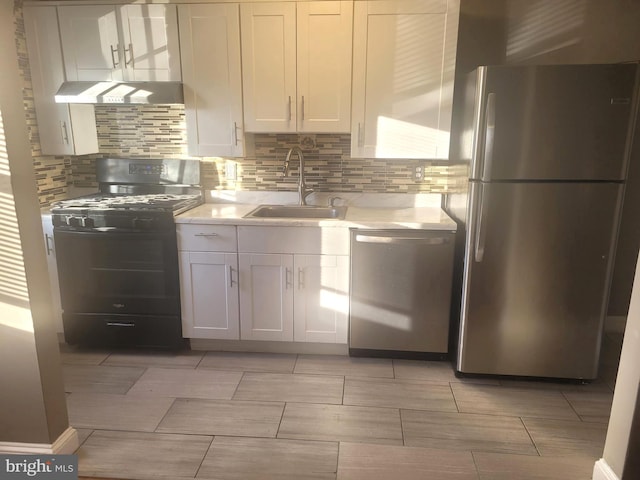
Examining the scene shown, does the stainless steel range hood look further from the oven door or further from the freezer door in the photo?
the freezer door

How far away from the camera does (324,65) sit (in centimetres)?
281

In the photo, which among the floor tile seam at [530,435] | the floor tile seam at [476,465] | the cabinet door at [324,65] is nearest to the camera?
the floor tile seam at [476,465]

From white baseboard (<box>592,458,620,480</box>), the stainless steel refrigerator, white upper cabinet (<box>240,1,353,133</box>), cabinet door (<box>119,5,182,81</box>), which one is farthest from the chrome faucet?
white baseboard (<box>592,458,620,480</box>)

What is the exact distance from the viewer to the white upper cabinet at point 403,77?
269cm

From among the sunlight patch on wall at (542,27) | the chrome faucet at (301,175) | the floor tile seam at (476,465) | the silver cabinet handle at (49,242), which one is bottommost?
the floor tile seam at (476,465)

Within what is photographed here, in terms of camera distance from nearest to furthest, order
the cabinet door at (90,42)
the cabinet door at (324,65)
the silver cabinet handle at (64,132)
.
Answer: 1. the cabinet door at (324,65)
2. the cabinet door at (90,42)
3. the silver cabinet handle at (64,132)

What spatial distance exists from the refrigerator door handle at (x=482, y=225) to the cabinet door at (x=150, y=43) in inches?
75.9

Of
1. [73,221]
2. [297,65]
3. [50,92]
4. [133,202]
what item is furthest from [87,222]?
[297,65]

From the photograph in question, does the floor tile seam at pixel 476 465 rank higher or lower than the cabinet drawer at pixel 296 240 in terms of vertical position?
lower

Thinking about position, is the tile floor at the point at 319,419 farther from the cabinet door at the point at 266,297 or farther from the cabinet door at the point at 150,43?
the cabinet door at the point at 150,43

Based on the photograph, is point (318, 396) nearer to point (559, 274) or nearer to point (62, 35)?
point (559, 274)

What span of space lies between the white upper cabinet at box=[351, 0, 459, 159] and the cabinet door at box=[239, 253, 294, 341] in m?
0.85

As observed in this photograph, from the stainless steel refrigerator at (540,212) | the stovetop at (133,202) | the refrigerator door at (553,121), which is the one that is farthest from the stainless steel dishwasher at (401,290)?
the stovetop at (133,202)

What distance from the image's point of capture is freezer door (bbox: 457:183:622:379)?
240 cm
